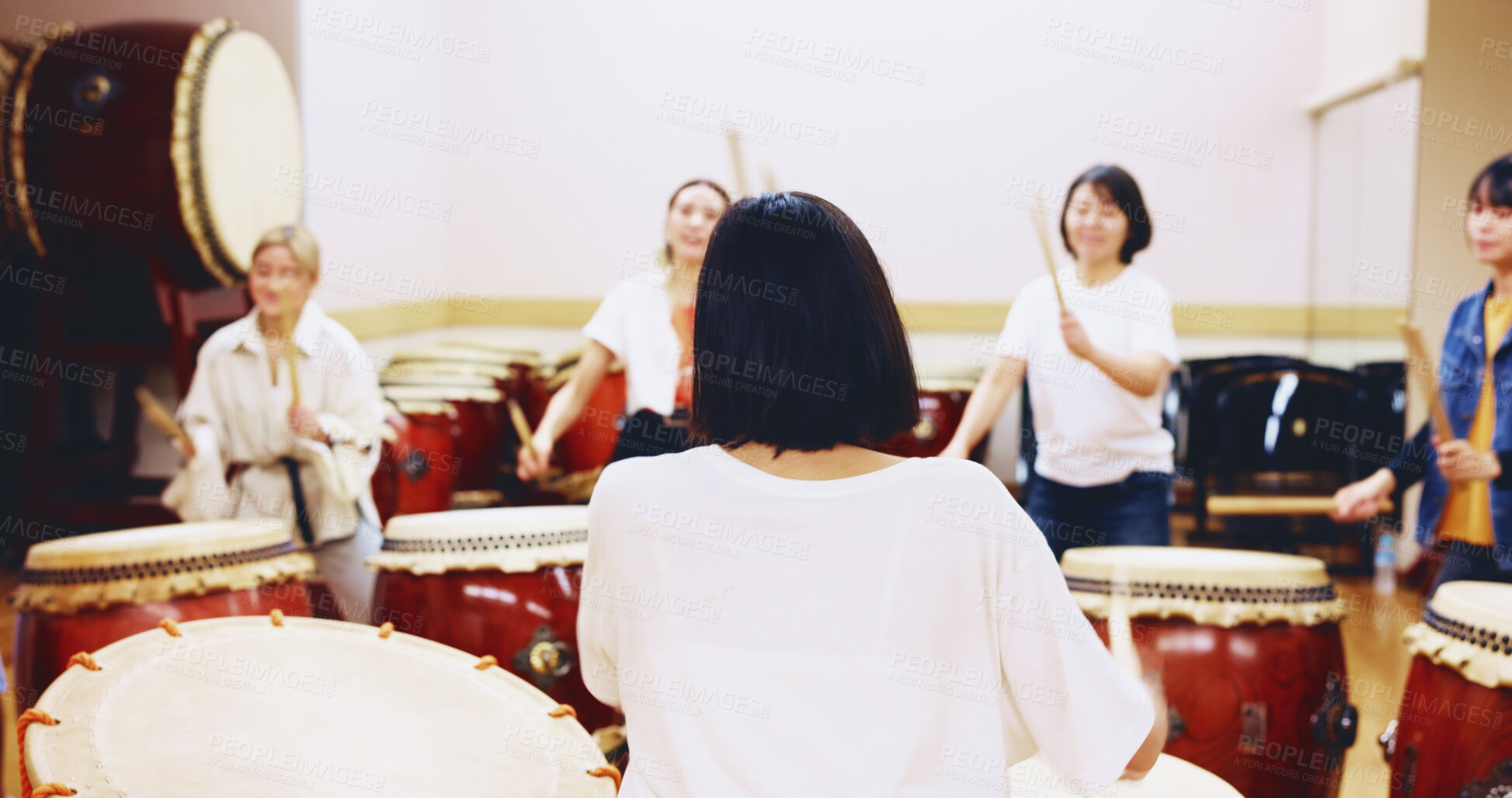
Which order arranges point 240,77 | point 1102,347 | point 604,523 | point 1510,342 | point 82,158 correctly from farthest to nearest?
point 240,77
point 82,158
point 1102,347
point 1510,342
point 604,523

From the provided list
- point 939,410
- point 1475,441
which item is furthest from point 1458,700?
point 939,410

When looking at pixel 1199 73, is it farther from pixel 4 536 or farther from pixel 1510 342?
pixel 4 536

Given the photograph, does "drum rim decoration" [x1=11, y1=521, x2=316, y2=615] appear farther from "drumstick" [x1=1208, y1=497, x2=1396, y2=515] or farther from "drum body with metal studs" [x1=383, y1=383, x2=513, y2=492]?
"drumstick" [x1=1208, y1=497, x2=1396, y2=515]

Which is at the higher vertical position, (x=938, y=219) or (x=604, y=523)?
(x=938, y=219)

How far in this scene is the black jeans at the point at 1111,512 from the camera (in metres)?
2.38

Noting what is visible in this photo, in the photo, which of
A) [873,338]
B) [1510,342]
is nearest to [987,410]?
[1510,342]

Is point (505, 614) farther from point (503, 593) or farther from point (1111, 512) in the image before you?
point (1111, 512)

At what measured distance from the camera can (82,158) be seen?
3162 mm

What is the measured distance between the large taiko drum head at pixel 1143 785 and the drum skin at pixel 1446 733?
574 millimetres

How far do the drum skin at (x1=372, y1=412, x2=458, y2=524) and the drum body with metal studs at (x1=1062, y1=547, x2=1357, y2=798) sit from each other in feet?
7.15

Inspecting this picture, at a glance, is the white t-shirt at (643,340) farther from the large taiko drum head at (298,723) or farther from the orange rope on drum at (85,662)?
the orange rope on drum at (85,662)

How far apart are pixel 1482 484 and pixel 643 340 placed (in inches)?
65.1

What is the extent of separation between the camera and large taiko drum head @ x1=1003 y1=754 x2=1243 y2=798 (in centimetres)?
116

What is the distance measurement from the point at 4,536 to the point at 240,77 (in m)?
1.69
